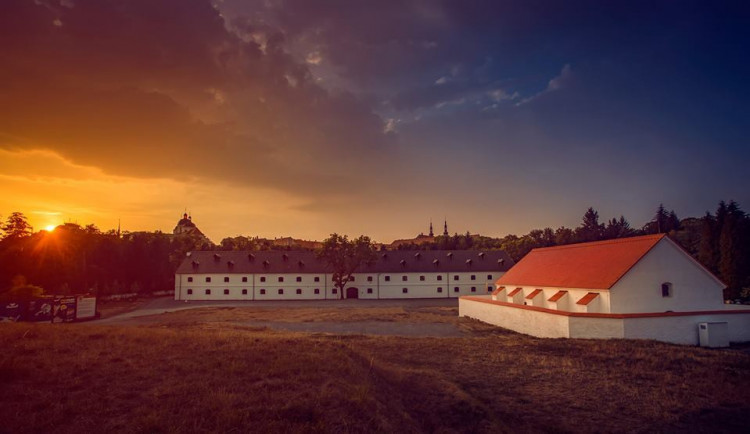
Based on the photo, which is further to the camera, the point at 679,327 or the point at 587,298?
the point at 587,298

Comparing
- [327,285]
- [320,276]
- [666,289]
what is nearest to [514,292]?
[666,289]

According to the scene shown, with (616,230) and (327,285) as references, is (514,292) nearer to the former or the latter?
(327,285)

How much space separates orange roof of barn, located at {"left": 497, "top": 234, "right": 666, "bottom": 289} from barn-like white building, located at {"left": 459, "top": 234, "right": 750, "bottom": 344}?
0.10 metres

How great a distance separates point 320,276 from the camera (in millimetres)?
71125

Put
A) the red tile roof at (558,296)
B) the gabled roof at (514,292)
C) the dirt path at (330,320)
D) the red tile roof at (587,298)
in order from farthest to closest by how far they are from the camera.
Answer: the gabled roof at (514,292), the dirt path at (330,320), the red tile roof at (558,296), the red tile roof at (587,298)

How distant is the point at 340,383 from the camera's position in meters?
13.3

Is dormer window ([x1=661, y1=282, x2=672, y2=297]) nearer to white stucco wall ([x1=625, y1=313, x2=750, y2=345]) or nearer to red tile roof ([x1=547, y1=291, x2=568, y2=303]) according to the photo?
white stucco wall ([x1=625, y1=313, x2=750, y2=345])

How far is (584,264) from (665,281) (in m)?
6.24

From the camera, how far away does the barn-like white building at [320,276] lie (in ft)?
227

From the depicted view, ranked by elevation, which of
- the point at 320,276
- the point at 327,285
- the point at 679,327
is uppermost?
the point at 320,276

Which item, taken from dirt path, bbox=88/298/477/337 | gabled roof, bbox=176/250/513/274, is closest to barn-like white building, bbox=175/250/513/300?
gabled roof, bbox=176/250/513/274

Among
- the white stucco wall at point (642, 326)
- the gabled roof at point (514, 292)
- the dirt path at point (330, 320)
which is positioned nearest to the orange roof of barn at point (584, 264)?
the gabled roof at point (514, 292)

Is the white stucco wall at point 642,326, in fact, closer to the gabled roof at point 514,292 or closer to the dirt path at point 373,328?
the dirt path at point 373,328

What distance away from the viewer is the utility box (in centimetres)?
2611
